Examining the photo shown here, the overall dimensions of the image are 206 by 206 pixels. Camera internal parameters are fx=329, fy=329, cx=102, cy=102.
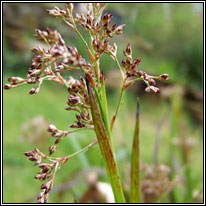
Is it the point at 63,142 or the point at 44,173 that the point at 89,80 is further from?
the point at 63,142

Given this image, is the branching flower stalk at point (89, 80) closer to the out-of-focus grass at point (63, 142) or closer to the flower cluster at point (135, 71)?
the flower cluster at point (135, 71)

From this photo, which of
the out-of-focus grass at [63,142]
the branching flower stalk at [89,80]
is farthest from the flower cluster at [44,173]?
the out-of-focus grass at [63,142]

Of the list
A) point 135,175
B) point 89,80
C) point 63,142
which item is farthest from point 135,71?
point 63,142

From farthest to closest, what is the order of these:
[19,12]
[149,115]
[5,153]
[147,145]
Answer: [19,12] < [149,115] < [147,145] < [5,153]

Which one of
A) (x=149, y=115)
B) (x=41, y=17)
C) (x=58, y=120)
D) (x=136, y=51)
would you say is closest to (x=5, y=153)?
(x=58, y=120)

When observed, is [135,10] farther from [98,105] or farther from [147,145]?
[98,105]

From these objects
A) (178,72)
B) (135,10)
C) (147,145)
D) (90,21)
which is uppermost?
(135,10)

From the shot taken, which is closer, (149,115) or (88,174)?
(88,174)
